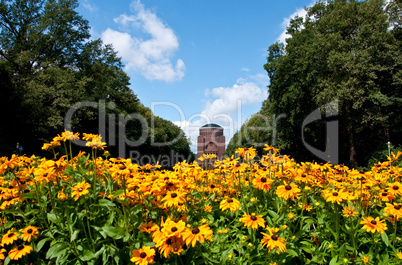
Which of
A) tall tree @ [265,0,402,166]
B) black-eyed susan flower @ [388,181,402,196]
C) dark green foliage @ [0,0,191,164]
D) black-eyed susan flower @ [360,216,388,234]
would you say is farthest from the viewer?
dark green foliage @ [0,0,191,164]

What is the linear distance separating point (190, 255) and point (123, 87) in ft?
88.1

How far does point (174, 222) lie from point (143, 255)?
286mm

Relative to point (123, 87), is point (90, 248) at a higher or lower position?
lower

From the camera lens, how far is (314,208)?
2484mm

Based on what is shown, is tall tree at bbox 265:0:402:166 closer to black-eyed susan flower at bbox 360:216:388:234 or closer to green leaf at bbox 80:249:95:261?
black-eyed susan flower at bbox 360:216:388:234

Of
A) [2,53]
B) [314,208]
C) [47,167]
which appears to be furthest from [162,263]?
[2,53]

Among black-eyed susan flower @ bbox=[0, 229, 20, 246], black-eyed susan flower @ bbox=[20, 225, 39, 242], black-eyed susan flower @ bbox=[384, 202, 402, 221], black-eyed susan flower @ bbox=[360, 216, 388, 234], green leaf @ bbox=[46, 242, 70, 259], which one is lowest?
green leaf @ bbox=[46, 242, 70, 259]

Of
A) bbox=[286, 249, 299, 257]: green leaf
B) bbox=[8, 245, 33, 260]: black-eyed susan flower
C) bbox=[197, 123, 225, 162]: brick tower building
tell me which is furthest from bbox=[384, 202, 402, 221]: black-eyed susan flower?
bbox=[197, 123, 225, 162]: brick tower building

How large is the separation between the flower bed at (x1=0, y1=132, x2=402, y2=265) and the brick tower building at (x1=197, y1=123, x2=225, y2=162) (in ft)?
221

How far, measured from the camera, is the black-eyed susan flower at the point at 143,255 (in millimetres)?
1739

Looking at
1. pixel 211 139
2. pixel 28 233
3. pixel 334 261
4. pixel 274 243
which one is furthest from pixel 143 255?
pixel 211 139

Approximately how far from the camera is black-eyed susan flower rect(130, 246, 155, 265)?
5.71 feet

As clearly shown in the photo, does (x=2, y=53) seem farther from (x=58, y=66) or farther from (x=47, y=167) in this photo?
(x=47, y=167)

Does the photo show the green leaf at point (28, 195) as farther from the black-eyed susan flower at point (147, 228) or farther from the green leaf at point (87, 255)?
the black-eyed susan flower at point (147, 228)
